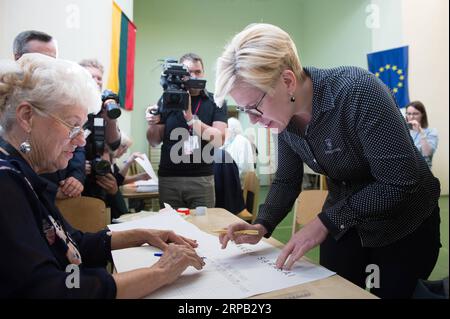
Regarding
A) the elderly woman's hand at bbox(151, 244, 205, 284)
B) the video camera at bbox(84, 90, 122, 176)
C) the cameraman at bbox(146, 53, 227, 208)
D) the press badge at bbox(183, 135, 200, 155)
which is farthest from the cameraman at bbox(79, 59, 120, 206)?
the elderly woman's hand at bbox(151, 244, 205, 284)

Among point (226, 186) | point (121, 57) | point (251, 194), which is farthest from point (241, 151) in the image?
point (121, 57)

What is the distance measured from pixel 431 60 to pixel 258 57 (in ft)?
20.0

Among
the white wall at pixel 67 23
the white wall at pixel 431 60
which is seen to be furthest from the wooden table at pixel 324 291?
the white wall at pixel 431 60

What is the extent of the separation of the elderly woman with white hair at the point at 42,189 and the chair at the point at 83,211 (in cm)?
69

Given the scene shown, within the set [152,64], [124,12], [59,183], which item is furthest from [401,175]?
[152,64]

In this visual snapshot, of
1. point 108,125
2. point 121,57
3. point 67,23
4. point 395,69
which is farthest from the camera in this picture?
point 395,69

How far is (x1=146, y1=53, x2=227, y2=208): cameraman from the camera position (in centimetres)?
222

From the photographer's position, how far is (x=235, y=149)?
4125 millimetres

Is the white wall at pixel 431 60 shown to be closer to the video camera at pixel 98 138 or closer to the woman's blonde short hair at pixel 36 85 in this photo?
the video camera at pixel 98 138

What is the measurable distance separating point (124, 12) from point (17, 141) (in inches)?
152

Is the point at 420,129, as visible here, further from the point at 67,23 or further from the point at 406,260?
the point at 67,23

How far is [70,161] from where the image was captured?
1798 millimetres

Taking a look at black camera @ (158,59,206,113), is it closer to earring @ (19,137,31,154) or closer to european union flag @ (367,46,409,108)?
earring @ (19,137,31,154)

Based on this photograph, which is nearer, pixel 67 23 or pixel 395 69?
pixel 67 23
